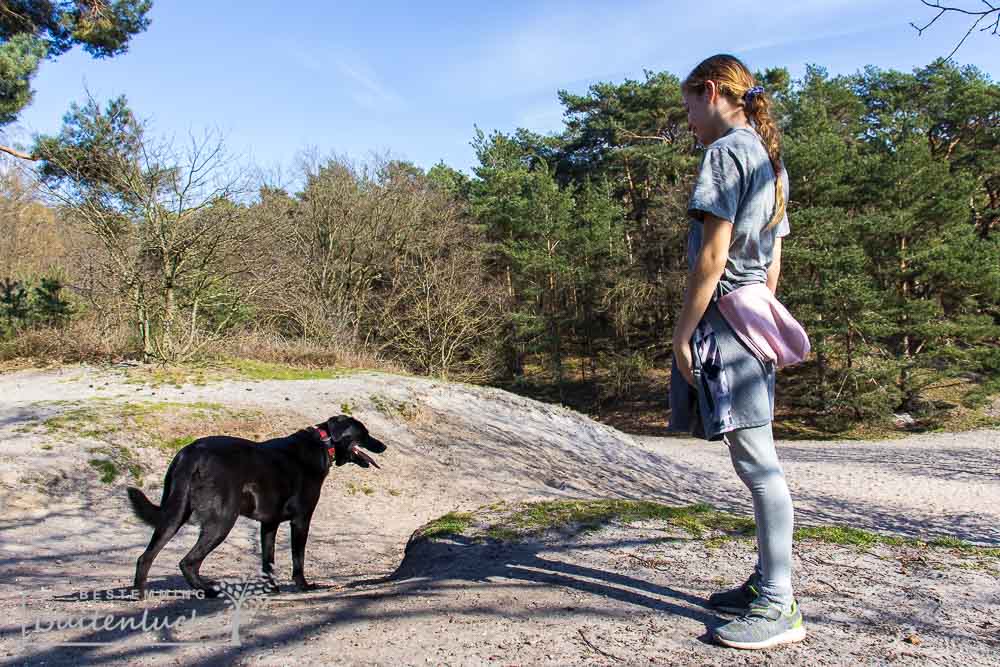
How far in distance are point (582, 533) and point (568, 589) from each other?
44.3 inches

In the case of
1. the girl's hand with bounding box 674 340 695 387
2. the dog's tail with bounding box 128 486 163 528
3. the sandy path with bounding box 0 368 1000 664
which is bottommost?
the sandy path with bounding box 0 368 1000 664

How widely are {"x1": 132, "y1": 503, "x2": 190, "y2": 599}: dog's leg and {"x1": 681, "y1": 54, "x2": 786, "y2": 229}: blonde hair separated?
131 inches

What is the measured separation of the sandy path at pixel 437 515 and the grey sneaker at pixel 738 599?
8 cm

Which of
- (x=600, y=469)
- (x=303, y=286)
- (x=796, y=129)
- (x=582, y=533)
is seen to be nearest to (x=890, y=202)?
(x=796, y=129)

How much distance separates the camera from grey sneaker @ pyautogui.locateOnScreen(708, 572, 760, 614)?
2.88 metres

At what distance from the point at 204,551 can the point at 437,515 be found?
4576 mm

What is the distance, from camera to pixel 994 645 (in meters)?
2.67

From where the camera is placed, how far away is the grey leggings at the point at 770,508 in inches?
105

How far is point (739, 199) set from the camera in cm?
269

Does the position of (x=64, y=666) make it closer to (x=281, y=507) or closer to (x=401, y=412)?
(x=281, y=507)

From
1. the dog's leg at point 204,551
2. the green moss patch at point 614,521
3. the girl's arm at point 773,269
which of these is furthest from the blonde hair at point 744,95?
the dog's leg at point 204,551

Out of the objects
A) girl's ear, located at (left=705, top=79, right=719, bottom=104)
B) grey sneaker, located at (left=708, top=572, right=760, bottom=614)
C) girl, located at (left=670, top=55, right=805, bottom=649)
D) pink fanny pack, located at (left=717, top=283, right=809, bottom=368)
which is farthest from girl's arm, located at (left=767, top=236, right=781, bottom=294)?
grey sneaker, located at (left=708, top=572, right=760, bottom=614)

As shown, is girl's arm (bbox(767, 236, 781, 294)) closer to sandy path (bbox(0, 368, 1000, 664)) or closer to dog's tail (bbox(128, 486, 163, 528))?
sandy path (bbox(0, 368, 1000, 664))

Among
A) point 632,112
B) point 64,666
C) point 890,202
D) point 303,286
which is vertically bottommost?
point 64,666
